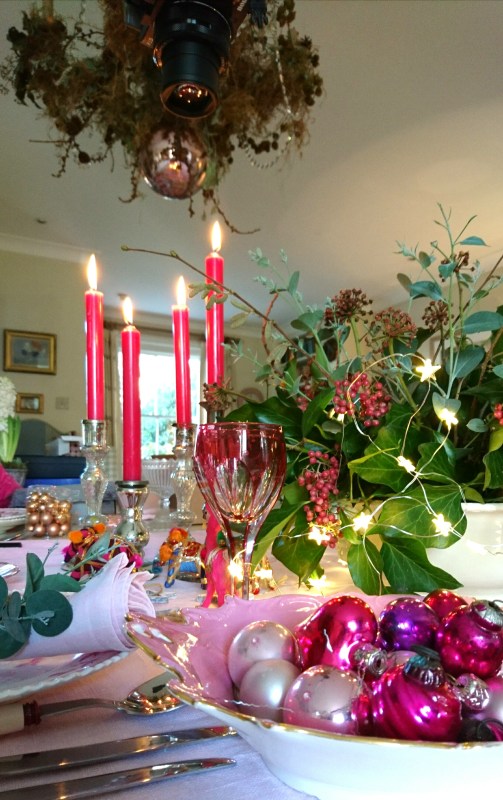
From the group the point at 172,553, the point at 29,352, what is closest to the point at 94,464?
the point at 172,553

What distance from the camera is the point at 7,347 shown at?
3.81 meters

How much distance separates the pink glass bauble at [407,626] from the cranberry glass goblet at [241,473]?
0.13 m

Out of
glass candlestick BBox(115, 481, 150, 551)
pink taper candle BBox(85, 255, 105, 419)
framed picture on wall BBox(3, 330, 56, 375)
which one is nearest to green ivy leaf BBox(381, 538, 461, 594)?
glass candlestick BBox(115, 481, 150, 551)

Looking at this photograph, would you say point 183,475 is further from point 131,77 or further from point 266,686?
point 131,77

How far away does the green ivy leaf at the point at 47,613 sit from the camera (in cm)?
30

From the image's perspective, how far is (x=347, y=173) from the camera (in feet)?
9.50

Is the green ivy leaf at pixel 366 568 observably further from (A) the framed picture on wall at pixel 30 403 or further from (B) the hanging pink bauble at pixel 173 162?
(A) the framed picture on wall at pixel 30 403

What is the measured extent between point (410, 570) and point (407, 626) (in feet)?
0.48

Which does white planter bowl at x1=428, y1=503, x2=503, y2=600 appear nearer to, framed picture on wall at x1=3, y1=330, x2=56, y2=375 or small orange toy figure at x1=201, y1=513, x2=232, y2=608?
small orange toy figure at x1=201, y1=513, x2=232, y2=608

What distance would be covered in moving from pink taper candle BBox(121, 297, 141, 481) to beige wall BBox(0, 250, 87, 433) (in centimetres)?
353

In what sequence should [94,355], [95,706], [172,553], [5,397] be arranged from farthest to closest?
[5,397] < [94,355] < [172,553] < [95,706]

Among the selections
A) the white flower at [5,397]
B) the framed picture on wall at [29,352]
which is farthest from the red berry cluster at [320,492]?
the framed picture on wall at [29,352]

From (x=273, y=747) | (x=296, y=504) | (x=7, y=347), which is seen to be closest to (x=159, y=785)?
(x=273, y=747)

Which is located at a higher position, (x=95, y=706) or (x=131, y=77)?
(x=131, y=77)
